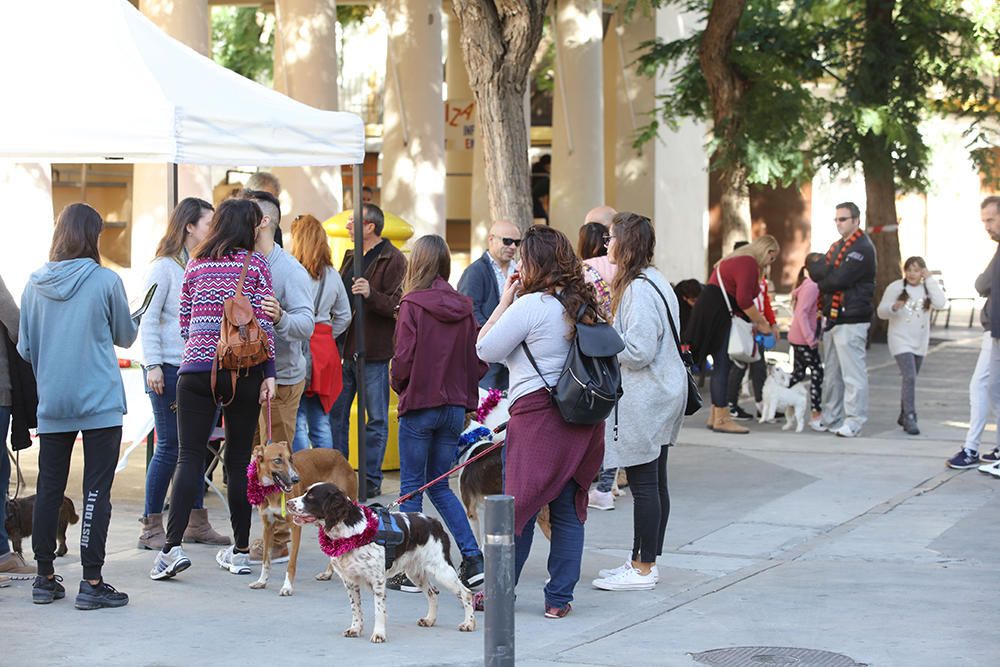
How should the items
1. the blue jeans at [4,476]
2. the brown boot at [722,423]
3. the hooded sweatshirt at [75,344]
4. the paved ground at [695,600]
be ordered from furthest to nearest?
the brown boot at [722,423] < the blue jeans at [4,476] < the hooded sweatshirt at [75,344] < the paved ground at [695,600]

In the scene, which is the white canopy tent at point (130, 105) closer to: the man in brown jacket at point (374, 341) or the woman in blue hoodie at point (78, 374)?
the man in brown jacket at point (374, 341)

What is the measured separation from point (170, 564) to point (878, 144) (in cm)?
1542

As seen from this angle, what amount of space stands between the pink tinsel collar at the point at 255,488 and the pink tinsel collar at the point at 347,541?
1.01 meters

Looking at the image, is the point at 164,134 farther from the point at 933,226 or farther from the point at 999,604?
the point at 933,226

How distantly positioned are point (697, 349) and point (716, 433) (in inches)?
36.8

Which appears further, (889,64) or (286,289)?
(889,64)

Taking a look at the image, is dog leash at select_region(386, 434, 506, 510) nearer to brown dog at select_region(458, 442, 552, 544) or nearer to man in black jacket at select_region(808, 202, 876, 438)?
brown dog at select_region(458, 442, 552, 544)

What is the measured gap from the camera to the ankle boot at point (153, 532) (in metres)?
8.53

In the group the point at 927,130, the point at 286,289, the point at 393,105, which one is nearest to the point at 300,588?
the point at 286,289

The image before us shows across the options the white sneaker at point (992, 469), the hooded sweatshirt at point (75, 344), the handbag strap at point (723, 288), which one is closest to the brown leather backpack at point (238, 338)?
the hooded sweatshirt at point (75, 344)

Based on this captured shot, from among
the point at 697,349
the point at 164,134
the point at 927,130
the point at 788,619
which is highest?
the point at 927,130

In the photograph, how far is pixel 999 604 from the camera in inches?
295

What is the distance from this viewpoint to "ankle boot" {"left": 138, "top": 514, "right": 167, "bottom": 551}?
28.0 feet

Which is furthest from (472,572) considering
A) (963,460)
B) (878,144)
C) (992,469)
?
(878,144)
